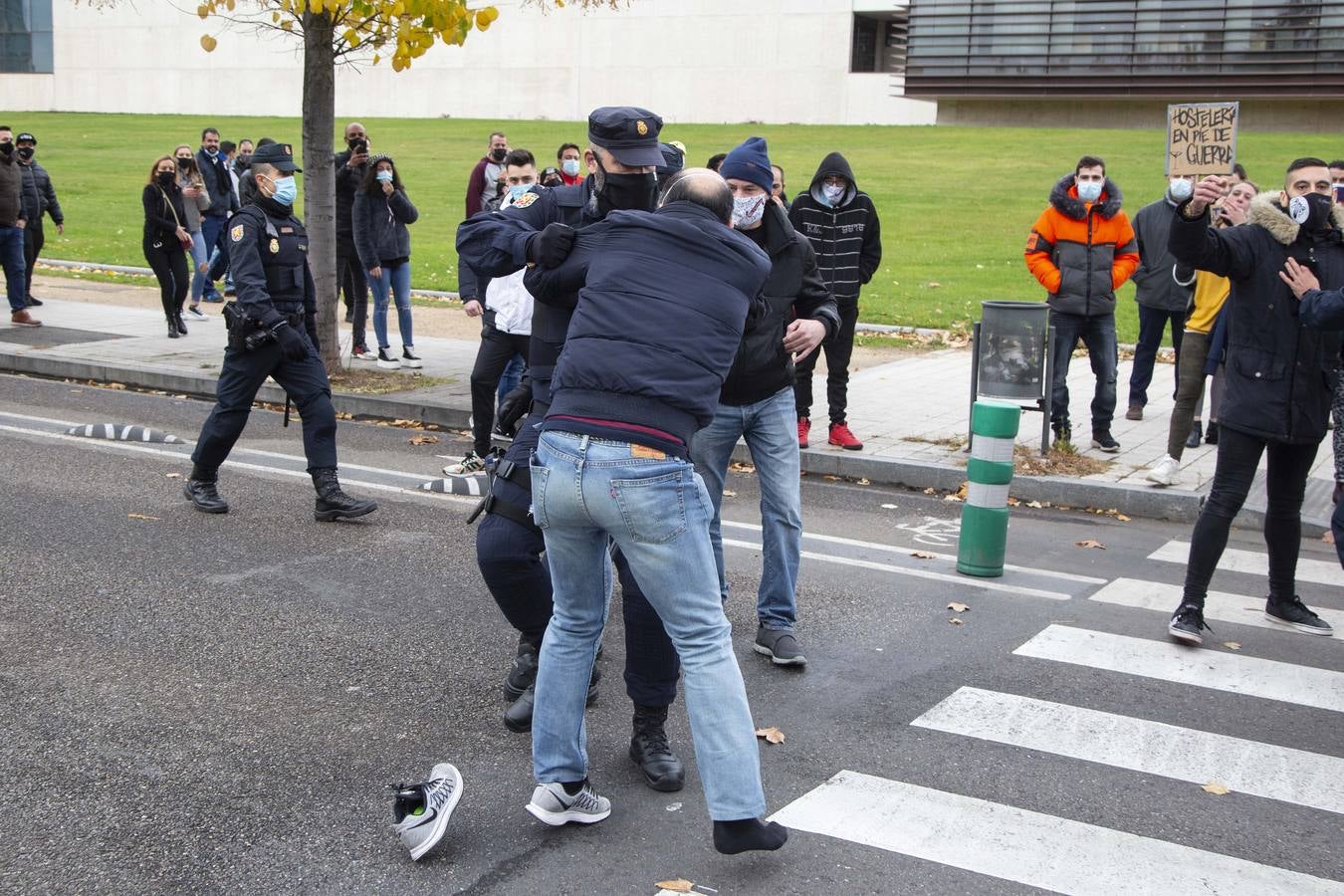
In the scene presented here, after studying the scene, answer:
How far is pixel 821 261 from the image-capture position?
9961mm

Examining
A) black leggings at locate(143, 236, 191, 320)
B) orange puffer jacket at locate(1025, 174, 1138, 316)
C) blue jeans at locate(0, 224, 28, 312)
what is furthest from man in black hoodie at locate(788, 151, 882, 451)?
blue jeans at locate(0, 224, 28, 312)

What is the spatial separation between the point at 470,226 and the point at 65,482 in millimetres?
5099

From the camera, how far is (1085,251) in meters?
9.79

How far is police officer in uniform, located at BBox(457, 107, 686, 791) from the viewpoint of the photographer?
4.41 metres

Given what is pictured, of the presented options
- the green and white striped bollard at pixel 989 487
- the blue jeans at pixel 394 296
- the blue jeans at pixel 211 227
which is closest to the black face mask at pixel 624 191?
the green and white striped bollard at pixel 989 487

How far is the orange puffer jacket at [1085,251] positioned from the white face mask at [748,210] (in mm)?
4599

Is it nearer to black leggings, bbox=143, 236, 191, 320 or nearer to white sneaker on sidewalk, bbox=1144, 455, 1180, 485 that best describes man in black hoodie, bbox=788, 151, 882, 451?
white sneaker on sidewalk, bbox=1144, 455, 1180, 485

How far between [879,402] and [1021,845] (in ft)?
26.1

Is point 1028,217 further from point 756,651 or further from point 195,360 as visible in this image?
point 756,651

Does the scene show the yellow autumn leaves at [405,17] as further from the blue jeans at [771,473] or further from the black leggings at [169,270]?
the blue jeans at [771,473]

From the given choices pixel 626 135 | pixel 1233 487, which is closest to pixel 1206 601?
pixel 1233 487

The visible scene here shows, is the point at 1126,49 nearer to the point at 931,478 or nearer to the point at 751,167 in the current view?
the point at 931,478

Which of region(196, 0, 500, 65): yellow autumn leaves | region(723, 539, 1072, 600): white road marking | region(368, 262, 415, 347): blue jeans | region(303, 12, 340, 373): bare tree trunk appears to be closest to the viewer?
region(723, 539, 1072, 600): white road marking

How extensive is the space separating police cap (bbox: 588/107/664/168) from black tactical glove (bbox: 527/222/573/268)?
0.32 m
